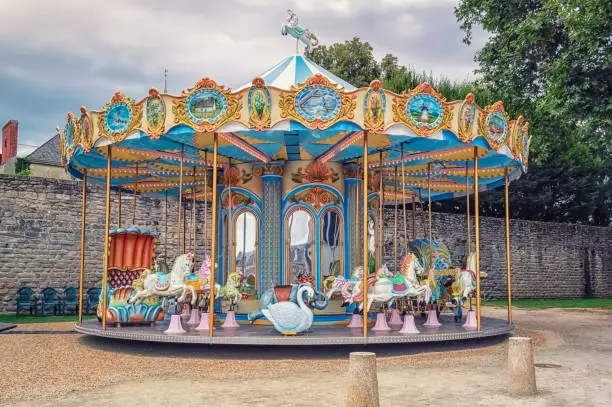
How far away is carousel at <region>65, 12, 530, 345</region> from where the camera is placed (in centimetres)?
995

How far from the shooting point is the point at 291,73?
12312 millimetres

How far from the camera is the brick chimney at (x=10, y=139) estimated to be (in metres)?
32.4

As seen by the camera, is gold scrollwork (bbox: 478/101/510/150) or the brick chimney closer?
gold scrollwork (bbox: 478/101/510/150)

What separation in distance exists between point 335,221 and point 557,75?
7241mm

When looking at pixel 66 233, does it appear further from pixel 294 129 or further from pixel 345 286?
pixel 294 129

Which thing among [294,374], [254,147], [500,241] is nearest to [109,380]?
[294,374]

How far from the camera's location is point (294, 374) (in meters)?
8.37

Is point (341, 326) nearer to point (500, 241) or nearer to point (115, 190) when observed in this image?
point (115, 190)

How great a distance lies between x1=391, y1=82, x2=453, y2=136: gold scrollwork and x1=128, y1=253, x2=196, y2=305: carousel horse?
4237mm

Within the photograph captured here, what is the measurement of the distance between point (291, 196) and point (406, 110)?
349 centimetres

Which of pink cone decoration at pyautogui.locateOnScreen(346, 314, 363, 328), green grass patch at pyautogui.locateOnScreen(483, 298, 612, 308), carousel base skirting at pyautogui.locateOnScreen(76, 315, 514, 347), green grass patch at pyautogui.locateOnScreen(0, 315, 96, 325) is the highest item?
pink cone decoration at pyautogui.locateOnScreen(346, 314, 363, 328)

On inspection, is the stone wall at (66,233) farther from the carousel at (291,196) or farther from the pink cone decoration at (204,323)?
the pink cone decoration at (204,323)

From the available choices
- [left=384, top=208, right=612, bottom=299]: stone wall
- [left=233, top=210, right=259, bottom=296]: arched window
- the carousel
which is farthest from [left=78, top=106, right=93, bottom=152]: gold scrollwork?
[left=384, top=208, right=612, bottom=299]: stone wall

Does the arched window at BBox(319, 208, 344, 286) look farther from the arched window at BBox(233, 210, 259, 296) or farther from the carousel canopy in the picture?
the arched window at BBox(233, 210, 259, 296)
